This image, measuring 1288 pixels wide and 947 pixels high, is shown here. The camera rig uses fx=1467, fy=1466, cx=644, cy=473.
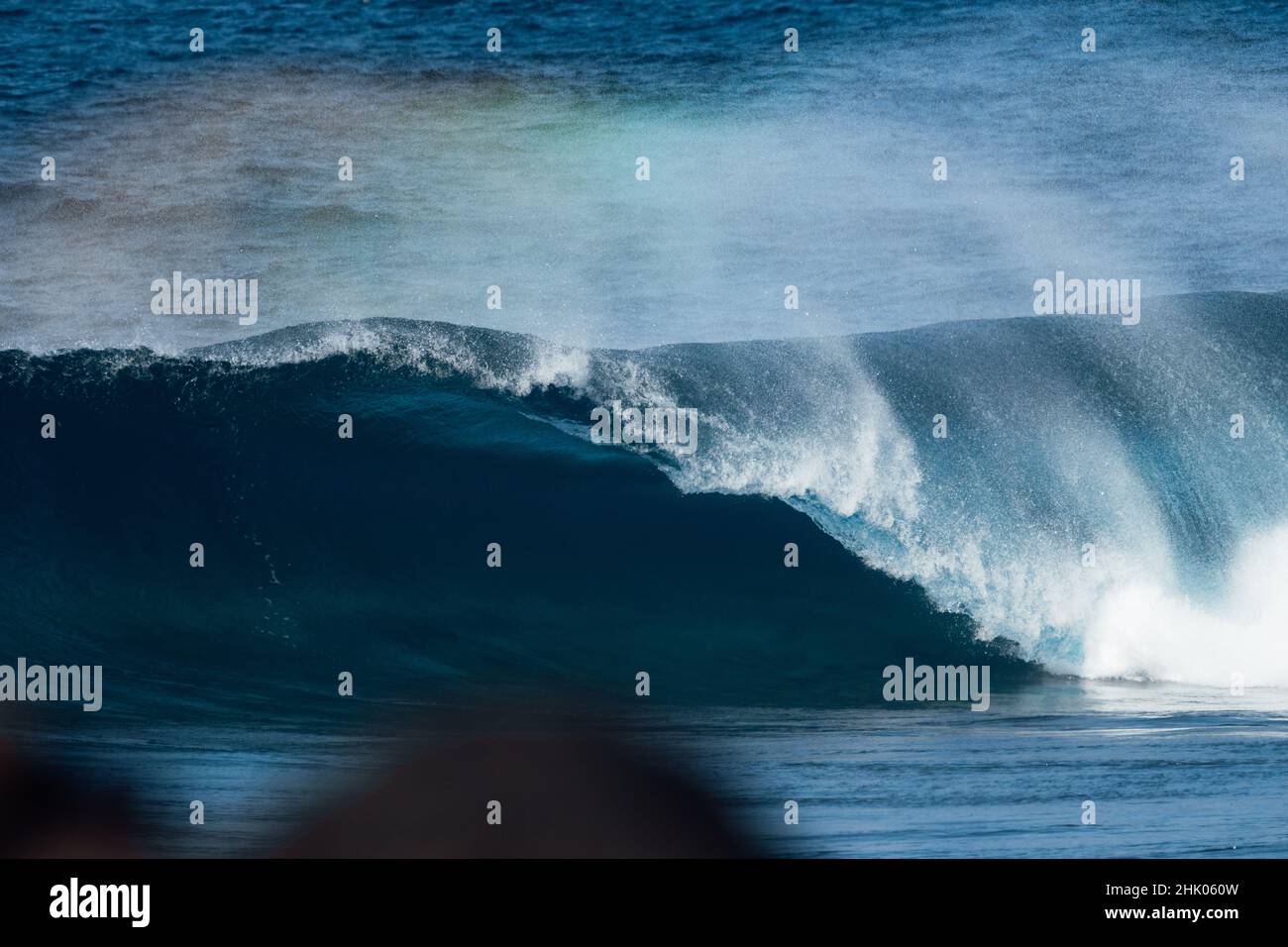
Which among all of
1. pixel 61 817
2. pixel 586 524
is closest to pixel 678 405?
pixel 586 524

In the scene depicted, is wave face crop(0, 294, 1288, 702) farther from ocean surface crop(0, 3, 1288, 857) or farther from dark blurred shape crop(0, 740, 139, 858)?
dark blurred shape crop(0, 740, 139, 858)

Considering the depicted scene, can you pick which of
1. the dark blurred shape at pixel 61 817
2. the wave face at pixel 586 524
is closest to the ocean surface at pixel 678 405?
the wave face at pixel 586 524

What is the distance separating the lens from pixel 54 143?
669 inches

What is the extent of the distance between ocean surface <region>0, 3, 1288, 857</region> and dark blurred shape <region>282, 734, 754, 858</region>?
251mm

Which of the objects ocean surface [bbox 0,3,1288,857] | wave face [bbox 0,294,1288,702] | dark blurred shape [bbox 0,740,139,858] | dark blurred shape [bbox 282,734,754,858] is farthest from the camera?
wave face [bbox 0,294,1288,702]

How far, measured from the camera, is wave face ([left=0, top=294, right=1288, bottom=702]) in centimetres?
1109

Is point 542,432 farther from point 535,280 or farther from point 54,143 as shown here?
point 54,143

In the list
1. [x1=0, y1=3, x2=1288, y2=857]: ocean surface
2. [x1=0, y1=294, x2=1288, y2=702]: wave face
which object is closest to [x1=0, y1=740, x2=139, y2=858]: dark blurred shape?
[x1=0, y1=3, x2=1288, y2=857]: ocean surface

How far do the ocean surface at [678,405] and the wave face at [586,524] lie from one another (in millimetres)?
41

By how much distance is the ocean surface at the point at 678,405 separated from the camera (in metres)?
9.55

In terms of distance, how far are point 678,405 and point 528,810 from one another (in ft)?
18.8

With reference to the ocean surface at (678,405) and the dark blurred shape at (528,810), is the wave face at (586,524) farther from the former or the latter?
the dark blurred shape at (528,810)
